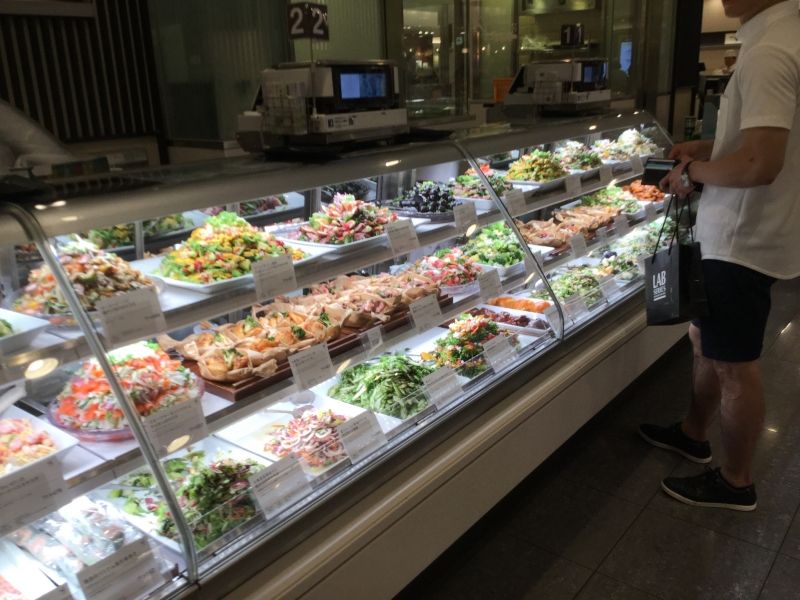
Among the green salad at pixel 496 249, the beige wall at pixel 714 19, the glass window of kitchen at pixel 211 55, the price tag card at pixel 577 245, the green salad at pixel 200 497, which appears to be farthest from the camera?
the beige wall at pixel 714 19

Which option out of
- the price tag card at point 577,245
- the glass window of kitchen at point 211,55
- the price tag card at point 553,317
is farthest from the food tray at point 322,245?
the glass window of kitchen at point 211,55

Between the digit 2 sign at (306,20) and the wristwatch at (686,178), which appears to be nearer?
the digit 2 sign at (306,20)

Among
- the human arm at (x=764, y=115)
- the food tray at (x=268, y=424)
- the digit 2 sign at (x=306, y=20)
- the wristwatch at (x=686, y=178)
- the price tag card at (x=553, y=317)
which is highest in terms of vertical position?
the digit 2 sign at (x=306, y=20)

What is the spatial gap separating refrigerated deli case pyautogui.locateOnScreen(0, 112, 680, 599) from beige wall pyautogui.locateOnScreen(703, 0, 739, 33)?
11.7 metres

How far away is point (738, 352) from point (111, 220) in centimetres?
279

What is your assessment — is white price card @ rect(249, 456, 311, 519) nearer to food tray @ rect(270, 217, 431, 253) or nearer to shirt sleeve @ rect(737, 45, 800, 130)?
food tray @ rect(270, 217, 431, 253)

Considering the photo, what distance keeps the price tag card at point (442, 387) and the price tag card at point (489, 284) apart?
1.68ft

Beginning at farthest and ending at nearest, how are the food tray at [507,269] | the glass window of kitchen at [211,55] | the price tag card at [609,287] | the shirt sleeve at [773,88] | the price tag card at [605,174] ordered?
the glass window of kitchen at [211,55] < the price tag card at [605,174] < the price tag card at [609,287] < the food tray at [507,269] < the shirt sleeve at [773,88]

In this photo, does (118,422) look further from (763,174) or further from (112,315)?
(763,174)

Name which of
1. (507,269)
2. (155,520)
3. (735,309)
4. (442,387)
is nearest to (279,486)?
(155,520)

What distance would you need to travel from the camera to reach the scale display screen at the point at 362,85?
257 centimetres

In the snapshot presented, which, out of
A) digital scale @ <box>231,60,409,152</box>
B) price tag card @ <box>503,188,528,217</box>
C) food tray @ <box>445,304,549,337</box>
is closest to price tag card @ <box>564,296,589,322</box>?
food tray @ <box>445,304,549,337</box>

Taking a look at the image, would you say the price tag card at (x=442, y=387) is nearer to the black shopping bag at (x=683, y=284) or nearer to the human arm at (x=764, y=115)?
the black shopping bag at (x=683, y=284)

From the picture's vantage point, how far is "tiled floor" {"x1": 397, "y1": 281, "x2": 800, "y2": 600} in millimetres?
2854
